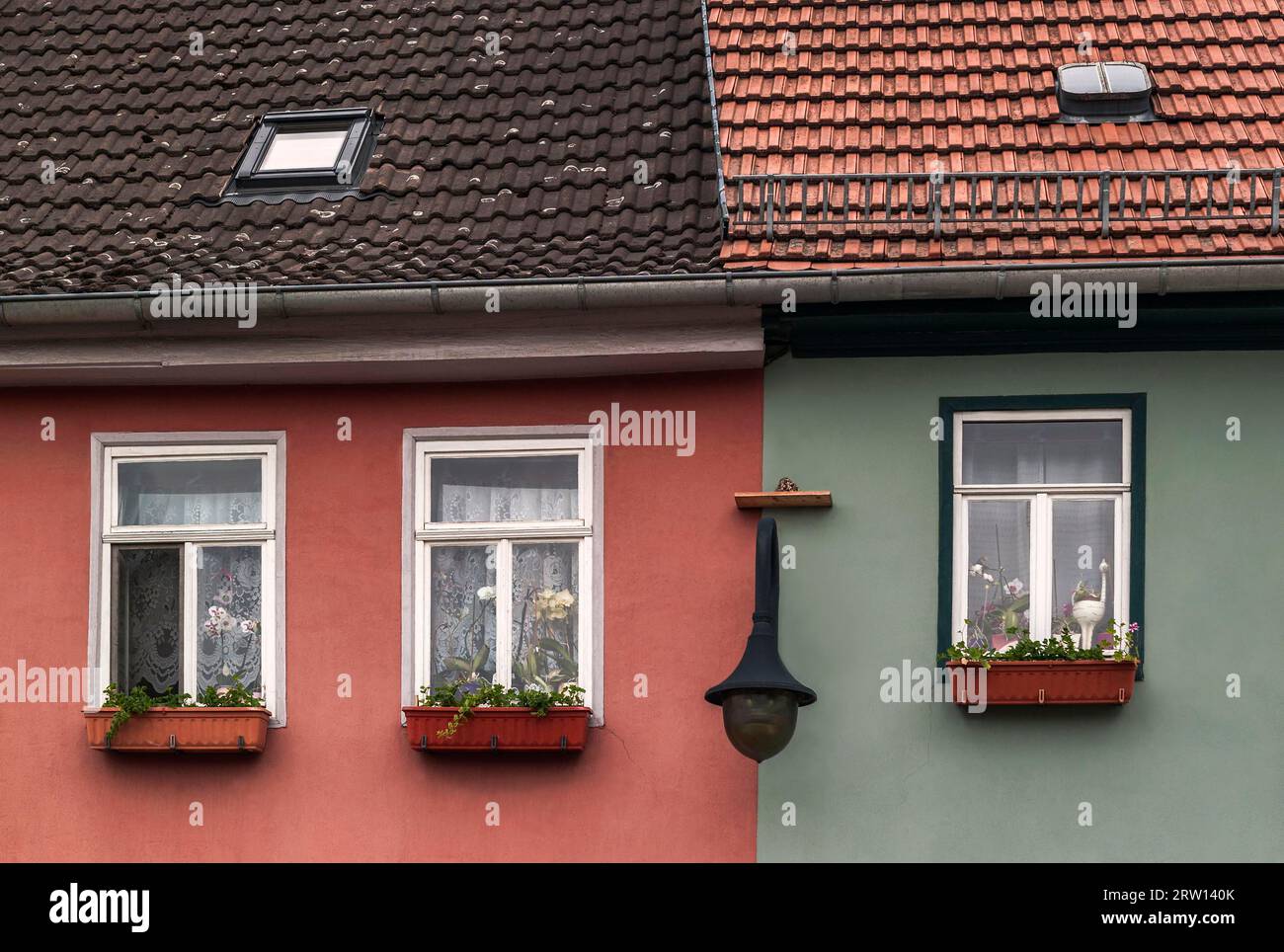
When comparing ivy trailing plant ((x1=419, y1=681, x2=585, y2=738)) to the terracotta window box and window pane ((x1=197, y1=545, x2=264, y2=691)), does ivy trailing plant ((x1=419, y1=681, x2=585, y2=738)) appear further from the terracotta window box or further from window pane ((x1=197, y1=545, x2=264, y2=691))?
window pane ((x1=197, y1=545, x2=264, y2=691))

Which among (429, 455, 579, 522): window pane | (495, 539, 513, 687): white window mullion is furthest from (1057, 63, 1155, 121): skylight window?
(495, 539, 513, 687): white window mullion

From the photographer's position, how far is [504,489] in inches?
414

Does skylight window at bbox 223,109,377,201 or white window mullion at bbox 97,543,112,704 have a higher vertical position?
skylight window at bbox 223,109,377,201

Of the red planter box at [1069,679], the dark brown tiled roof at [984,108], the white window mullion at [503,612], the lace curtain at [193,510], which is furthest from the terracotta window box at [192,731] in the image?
the red planter box at [1069,679]

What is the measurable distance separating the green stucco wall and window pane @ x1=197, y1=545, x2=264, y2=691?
7.74ft

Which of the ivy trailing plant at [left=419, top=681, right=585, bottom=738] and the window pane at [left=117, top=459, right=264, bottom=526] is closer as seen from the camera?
the ivy trailing plant at [left=419, top=681, right=585, bottom=738]

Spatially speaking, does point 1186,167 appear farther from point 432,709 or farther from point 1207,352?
point 432,709

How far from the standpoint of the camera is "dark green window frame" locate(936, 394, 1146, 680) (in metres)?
10.0

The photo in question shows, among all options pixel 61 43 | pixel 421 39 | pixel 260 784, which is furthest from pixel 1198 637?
pixel 61 43

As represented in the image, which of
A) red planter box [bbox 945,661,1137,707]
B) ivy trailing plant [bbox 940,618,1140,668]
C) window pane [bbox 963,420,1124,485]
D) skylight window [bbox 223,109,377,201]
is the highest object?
skylight window [bbox 223,109,377,201]

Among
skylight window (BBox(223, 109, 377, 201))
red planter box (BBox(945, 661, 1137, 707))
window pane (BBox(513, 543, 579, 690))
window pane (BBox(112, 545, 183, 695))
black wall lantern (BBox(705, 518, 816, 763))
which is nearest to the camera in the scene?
black wall lantern (BBox(705, 518, 816, 763))

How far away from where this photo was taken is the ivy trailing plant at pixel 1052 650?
385 inches

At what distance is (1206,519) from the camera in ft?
33.0

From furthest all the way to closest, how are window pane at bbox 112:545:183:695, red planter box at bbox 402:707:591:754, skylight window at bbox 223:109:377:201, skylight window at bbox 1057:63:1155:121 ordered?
1. skylight window at bbox 223:109:377:201
2. skylight window at bbox 1057:63:1155:121
3. window pane at bbox 112:545:183:695
4. red planter box at bbox 402:707:591:754
